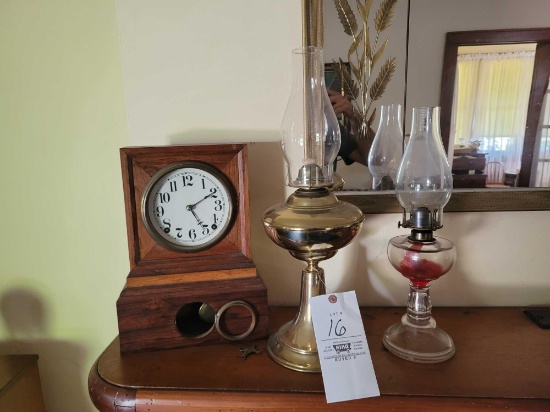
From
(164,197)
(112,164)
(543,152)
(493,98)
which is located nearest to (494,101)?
(493,98)

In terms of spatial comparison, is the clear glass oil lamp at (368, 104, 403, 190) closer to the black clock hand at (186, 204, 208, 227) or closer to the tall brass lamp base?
the tall brass lamp base

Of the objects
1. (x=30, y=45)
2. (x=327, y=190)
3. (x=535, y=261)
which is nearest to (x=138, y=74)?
(x=30, y=45)

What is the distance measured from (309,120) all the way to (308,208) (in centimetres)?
18

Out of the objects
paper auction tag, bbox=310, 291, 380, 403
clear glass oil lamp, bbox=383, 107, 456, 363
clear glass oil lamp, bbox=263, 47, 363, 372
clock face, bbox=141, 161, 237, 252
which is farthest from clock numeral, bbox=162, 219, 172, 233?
clear glass oil lamp, bbox=383, 107, 456, 363

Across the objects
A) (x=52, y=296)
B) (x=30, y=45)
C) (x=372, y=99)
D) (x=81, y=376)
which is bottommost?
(x=81, y=376)

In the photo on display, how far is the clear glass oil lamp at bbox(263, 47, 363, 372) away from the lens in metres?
0.66

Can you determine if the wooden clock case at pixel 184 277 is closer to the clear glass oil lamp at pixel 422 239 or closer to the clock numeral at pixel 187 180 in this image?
the clock numeral at pixel 187 180

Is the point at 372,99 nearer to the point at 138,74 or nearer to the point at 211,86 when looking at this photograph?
the point at 211,86

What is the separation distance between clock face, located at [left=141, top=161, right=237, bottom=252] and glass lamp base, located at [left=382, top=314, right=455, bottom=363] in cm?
37

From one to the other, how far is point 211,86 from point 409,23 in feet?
1.42

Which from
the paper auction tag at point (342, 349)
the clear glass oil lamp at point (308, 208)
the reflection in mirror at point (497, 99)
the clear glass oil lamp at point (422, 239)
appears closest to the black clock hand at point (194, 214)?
the clear glass oil lamp at point (308, 208)

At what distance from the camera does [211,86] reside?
→ 0.89 metres

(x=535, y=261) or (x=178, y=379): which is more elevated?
(x=535, y=261)

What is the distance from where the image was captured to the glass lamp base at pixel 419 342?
71 cm
